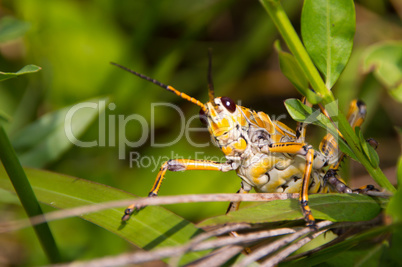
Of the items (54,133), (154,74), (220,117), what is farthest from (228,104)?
(154,74)

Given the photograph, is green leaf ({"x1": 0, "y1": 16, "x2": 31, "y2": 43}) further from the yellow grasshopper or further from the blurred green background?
the blurred green background

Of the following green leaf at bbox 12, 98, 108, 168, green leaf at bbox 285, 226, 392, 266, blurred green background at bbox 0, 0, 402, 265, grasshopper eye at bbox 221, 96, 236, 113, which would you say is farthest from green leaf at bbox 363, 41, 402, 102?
green leaf at bbox 12, 98, 108, 168

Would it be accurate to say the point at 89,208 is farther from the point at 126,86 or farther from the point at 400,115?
the point at 400,115

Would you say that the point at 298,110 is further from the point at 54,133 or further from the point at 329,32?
the point at 54,133

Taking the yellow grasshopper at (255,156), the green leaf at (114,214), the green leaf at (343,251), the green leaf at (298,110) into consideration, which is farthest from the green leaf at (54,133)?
the green leaf at (343,251)

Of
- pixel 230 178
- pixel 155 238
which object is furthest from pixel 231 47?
pixel 155 238
